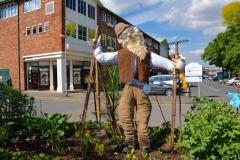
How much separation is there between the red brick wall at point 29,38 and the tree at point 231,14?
38350 mm

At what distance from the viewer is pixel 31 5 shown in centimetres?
3444

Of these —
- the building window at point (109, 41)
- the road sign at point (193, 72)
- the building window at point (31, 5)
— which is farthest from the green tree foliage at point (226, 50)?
the road sign at point (193, 72)

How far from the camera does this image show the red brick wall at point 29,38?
104ft

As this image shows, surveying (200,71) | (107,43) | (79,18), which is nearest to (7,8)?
(79,18)

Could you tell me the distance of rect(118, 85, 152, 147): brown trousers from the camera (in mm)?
4574

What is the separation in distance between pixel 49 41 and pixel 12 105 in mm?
26680

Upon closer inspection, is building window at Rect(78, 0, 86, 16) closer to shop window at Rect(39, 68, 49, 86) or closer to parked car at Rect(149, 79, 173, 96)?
shop window at Rect(39, 68, 49, 86)

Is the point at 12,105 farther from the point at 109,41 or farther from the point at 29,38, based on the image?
the point at 109,41

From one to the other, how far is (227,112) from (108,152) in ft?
5.55

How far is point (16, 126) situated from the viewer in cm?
568

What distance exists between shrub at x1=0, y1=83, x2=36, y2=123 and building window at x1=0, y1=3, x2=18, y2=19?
31785 mm

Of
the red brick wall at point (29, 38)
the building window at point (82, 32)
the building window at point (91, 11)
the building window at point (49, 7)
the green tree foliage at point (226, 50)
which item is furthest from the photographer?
the green tree foliage at point (226, 50)

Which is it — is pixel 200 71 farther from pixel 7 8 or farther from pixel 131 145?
pixel 7 8

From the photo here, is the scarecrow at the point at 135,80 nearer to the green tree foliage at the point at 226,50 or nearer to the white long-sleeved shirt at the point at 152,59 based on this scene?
the white long-sleeved shirt at the point at 152,59
